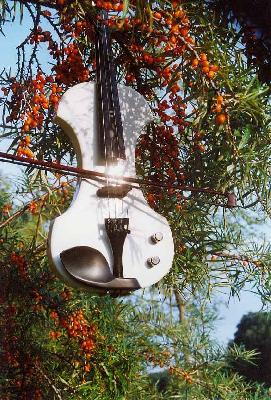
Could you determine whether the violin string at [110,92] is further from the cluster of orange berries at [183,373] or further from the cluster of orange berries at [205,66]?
the cluster of orange berries at [183,373]

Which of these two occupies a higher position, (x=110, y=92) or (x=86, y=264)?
(x=110, y=92)

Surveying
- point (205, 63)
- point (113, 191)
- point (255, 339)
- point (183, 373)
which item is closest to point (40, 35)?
point (205, 63)

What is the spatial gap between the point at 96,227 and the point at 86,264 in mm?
131

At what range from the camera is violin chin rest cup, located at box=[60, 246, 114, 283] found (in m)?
1.81

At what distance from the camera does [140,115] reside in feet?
7.36

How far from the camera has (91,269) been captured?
72.2 inches

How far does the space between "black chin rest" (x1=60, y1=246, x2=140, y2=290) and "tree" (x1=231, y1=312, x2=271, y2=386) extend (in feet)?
22.2

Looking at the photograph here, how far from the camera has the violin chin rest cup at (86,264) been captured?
1809 millimetres

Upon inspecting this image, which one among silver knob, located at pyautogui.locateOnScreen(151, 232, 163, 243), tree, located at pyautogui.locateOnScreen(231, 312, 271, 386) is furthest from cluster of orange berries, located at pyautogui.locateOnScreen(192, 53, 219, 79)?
tree, located at pyautogui.locateOnScreen(231, 312, 271, 386)

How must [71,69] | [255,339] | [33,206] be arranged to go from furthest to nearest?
[255,339] → [33,206] → [71,69]

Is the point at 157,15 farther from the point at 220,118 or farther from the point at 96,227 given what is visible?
the point at 96,227

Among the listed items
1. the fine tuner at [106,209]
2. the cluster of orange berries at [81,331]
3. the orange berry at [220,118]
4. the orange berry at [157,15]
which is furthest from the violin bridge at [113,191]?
the cluster of orange berries at [81,331]

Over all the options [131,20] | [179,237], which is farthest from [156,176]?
[131,20]

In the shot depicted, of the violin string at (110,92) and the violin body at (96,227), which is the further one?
the violin string at (110,92)
